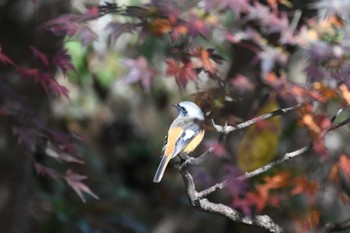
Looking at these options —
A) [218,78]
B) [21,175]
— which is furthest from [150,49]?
[218,78]

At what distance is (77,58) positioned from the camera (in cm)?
569

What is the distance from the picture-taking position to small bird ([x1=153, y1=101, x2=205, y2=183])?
1578mm

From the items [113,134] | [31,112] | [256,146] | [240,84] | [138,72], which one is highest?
[138,72]

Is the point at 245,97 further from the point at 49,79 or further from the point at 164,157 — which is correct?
the point at 164,157

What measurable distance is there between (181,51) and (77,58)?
3.37 metres

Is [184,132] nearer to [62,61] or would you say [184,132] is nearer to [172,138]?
[172,138]

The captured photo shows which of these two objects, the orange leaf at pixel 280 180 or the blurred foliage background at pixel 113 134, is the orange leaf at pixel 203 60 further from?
the orange leaf at pixel 280 180

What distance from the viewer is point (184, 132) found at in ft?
5.18

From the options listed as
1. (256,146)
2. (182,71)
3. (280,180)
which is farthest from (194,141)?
(256,146)

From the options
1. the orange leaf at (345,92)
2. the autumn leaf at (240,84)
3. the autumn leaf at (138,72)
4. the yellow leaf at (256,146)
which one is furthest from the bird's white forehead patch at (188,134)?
the yellow leaf at (256,146)

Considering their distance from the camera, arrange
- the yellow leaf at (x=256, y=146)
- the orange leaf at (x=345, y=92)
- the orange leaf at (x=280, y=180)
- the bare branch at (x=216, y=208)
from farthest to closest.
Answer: the yellow leaf at (x=256, y=146) → the orange leaf at (x=280, y=180) → the orange leaf at (x=345, y=92) → the bare branch at (x=216, y=208)

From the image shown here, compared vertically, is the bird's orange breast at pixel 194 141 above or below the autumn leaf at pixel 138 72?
above

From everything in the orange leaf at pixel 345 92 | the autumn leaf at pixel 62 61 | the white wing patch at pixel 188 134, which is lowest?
the autumn leaf at pixel 62 61

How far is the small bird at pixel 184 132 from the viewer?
1.58m
